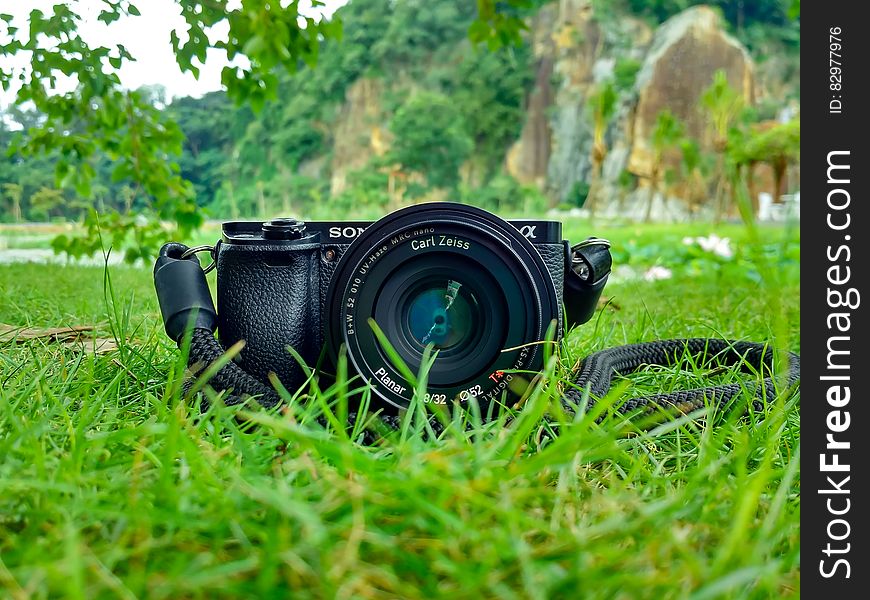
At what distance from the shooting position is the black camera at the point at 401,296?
61cm

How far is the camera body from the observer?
23.9 inches

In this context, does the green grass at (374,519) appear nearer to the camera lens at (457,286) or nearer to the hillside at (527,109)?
the camera lens at (457,286)

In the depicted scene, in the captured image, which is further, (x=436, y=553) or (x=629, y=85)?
(x=629, y=85)

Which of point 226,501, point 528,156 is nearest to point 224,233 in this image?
point 226,501

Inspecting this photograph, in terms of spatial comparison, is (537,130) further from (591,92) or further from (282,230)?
(282,230)

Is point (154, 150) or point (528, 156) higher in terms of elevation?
point (528, 156)

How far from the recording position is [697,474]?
387mm

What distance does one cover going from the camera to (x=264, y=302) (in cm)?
64
